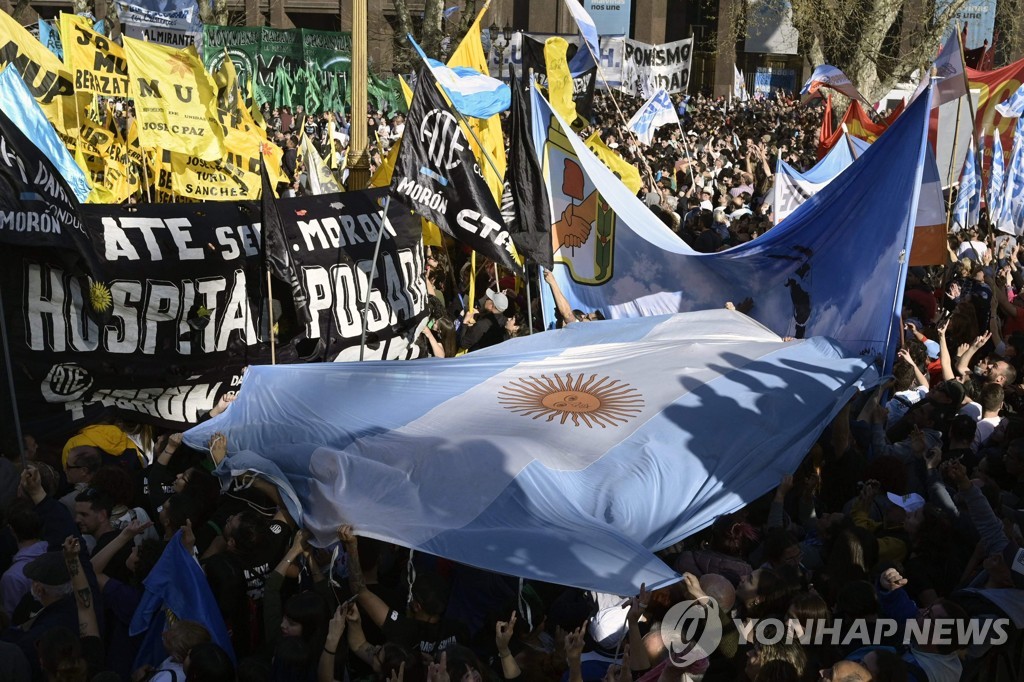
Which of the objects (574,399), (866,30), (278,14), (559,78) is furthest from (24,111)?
(278,14)

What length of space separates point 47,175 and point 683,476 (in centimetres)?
392

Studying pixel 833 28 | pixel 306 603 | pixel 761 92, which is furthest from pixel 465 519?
pixel 761 92

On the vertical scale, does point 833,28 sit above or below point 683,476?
above

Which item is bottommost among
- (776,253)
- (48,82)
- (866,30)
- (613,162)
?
(776,253)

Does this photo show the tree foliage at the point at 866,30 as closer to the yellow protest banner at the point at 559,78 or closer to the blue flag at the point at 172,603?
the yellow protest banner at the point at 559,78

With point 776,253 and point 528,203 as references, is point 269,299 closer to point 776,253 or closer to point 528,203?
point 528,203

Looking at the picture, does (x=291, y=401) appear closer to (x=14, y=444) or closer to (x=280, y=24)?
(x=14, y=444)

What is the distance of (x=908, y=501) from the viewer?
536 cm

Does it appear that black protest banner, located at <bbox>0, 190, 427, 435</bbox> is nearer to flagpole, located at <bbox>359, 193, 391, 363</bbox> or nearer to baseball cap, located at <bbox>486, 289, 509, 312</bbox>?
flagpole, located at <bbox>359, 193, 391, 363</bbox>

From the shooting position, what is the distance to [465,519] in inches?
196

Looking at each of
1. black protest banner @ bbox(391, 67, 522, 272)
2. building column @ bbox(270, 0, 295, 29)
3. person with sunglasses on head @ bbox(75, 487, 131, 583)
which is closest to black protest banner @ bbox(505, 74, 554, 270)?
black protest banner @ bbox(391, 67, 522, 272)

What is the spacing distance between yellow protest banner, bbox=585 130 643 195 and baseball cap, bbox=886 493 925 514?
691 cm

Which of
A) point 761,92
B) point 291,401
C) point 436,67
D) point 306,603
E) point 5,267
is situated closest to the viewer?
point 306,603
